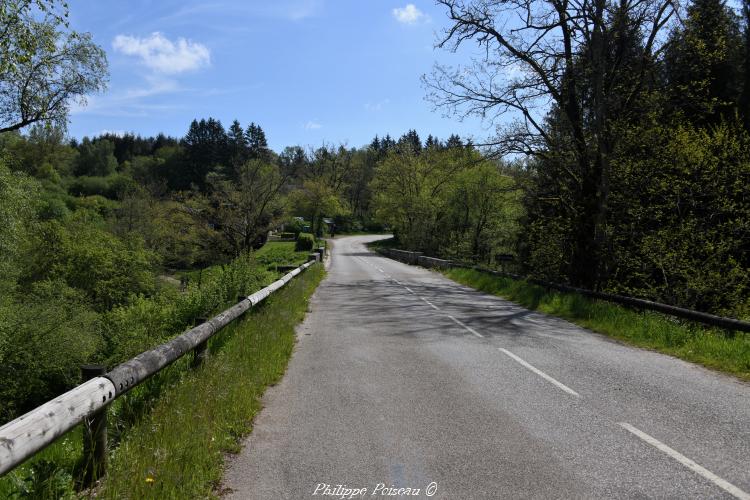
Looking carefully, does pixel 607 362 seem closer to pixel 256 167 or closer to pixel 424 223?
pixel 256 167

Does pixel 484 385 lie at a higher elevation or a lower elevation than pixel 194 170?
lower

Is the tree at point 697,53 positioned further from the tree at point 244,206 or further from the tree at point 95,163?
the tree at point 95,163

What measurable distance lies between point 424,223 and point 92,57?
37.1 metres

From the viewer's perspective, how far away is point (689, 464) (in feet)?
15.1

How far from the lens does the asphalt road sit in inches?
168

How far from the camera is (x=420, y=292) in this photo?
69.4 ft

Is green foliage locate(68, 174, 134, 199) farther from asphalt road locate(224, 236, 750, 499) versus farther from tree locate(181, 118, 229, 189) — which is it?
asphalt road locate(224, 236, 750, 499)

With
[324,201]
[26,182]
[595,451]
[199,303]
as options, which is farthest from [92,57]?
[324,201]

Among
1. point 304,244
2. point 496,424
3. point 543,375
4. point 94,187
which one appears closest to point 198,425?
point 496,424

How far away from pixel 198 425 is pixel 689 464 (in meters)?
4.31

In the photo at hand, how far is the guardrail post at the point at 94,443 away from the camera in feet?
12.3

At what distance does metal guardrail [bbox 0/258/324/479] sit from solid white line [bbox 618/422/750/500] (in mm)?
4607

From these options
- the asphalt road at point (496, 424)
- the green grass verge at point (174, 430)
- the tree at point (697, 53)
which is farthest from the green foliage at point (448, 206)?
the green grass verge at point (174, 430)

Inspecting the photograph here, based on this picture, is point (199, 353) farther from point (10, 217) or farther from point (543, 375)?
point (10, 217)
